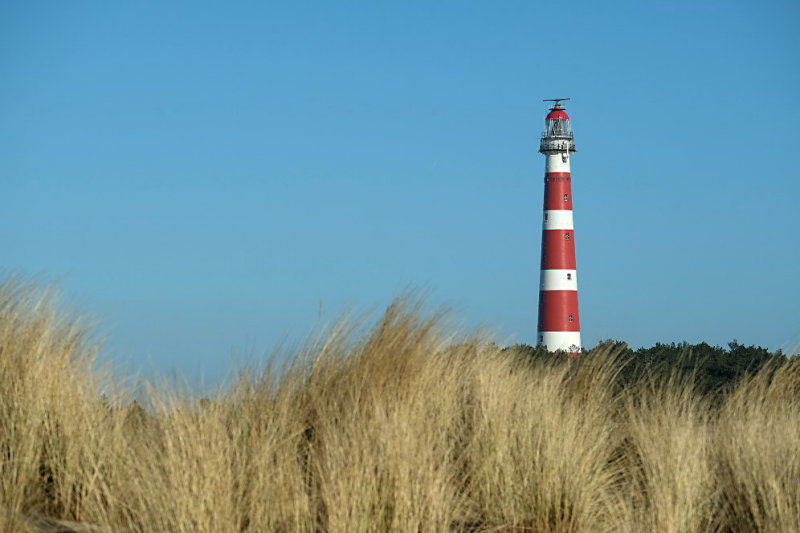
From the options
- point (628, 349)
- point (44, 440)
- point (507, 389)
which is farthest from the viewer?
point (628, 349)

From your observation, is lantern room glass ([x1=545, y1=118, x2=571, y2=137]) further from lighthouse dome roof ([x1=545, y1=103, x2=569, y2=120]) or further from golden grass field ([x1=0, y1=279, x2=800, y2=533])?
golden grass field ([x1=0, y1=279, x2=800, y2=533])

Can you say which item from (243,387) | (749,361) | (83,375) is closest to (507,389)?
(243,387)

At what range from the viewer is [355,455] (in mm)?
4145

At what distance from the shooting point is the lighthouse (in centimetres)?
2769

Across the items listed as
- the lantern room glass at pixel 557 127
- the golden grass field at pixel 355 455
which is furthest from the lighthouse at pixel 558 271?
the golden grass field at pixel 355 455

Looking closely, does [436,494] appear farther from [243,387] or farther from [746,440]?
[746,440]

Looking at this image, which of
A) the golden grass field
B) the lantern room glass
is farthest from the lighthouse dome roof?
the golden grass field

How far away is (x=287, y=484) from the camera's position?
4.34 m

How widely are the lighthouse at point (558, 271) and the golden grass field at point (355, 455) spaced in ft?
71.3

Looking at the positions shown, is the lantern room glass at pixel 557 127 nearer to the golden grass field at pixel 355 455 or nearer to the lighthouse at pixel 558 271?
the lighthouse at pixel 558 271

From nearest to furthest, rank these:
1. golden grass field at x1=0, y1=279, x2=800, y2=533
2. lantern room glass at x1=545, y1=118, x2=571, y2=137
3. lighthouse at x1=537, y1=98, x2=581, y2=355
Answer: golden grass field at x1=0, y1=279, x2=800, y2=533 < lighthouse at x1=537, y1=98, x2=581, y2=355 < lantern room glass at x1=545, y1=118, x2=571, y2=137

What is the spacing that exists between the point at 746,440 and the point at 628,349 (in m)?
9.36

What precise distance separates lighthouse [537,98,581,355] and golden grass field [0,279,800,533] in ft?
71.3

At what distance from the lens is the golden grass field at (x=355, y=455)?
162 inches
